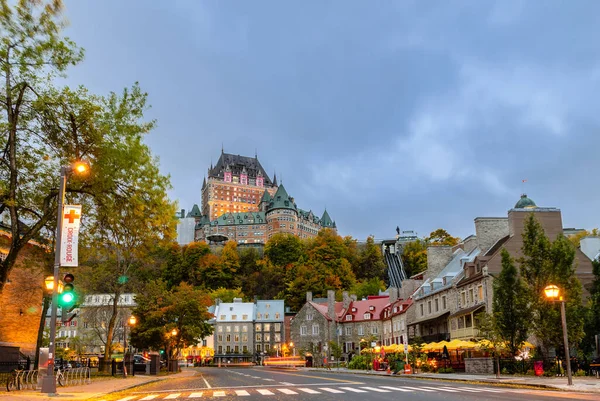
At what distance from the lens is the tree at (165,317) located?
4931 cm

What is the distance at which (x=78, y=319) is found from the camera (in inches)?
4439

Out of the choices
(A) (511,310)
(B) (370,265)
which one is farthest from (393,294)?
(B) (370,265)

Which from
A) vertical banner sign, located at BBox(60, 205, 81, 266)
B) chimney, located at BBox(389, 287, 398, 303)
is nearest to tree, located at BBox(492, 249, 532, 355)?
vertical banner sign, located at BBox(60, 205, 81, 266)

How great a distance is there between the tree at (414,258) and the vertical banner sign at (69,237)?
365ft

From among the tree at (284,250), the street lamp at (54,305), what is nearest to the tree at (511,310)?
the street lamp at (54,305)

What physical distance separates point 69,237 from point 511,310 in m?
25.0

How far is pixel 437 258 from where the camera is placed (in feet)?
195

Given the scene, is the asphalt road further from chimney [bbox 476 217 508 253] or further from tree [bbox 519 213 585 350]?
chimney [bbox 476 217 508 253]

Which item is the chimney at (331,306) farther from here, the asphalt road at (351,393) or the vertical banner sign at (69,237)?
the vertical banner sign at (69,237)

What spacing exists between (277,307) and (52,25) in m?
96.7

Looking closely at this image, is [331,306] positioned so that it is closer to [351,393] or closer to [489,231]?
[489,231]

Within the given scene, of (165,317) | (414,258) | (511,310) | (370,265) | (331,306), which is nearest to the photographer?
(511,310)

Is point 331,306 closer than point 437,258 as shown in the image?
No

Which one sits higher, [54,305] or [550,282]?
[550,282]
